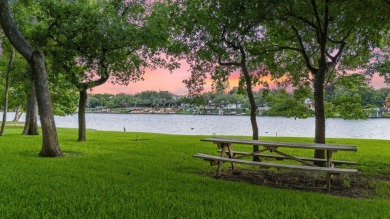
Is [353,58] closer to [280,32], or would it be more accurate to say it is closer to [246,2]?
[280,32]

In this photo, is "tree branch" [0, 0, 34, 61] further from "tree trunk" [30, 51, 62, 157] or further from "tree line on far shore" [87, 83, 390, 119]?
"tree line on far shore" [87, 83, 390, 119]

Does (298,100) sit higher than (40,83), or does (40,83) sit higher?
(298,100)

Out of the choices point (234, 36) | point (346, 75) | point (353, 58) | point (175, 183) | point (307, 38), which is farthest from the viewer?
point (346, 75)

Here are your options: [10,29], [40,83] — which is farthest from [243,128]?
[10,29]

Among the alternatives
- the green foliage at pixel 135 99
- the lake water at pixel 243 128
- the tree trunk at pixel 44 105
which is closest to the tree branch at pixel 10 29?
the tree trunk at pixel 44 105

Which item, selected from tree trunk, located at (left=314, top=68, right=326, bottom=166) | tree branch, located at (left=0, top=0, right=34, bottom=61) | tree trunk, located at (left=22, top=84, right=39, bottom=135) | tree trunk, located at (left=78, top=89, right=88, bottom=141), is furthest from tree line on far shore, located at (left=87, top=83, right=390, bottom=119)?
tree trunk, located at (left=22, top=84, right=39, bottom=135)

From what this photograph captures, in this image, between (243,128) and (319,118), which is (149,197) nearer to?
(319,118)

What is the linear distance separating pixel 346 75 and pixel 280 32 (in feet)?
35.0

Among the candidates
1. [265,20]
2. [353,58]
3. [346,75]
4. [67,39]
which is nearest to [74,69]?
[67,39]

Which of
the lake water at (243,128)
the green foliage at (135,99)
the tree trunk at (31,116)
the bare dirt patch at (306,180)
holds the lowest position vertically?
the lake water at (243,128)

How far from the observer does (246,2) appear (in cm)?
897

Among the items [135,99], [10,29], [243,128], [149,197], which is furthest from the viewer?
[135,99]

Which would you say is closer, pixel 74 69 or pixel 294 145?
pixel 294 145

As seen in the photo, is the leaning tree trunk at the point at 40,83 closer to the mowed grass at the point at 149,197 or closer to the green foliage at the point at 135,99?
the mowed grass at the point at 149,197
